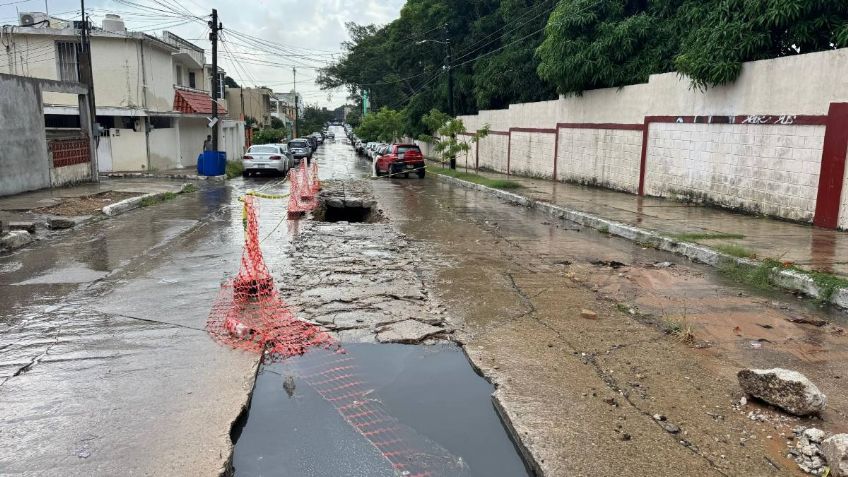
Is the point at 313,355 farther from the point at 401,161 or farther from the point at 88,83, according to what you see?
the point at 401,161

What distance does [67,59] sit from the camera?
91.2 feet

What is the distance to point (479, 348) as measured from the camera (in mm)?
5523

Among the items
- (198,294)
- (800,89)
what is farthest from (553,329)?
(800,89)

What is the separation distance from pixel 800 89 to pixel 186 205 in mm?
14896

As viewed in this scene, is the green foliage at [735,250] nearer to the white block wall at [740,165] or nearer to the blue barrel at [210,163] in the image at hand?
the white block wall at [740,165]

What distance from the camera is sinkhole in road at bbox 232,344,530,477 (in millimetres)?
3734

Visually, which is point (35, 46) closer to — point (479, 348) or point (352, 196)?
point (352, 196)

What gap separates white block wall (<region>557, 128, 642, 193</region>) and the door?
64.5 ft

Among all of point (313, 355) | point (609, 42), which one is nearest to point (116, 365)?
point (313, 355)

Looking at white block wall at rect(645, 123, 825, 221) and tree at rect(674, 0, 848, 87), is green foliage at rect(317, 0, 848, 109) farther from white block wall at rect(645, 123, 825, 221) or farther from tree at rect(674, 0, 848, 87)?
white block wall at rect(645, 123, 825, 221)

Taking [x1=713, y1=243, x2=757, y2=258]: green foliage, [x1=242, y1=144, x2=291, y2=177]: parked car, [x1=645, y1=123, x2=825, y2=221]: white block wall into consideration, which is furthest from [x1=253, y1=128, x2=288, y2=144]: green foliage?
[x1=713, y1=243, x2=757, y2=258]: green foliage

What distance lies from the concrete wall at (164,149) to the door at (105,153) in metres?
1.96

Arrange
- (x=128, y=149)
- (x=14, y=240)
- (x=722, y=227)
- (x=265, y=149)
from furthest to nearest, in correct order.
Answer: (x=265, y=149), (x=128, y=149), (x=722, y=227), (x=14, y=240)

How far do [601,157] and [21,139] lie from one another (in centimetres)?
1783
